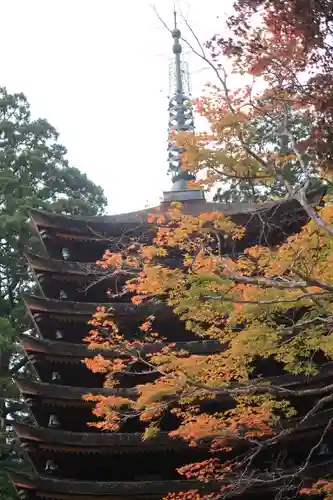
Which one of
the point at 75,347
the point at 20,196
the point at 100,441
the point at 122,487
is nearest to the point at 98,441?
the point at 100,441

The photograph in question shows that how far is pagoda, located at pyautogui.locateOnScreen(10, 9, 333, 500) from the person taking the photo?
1149 cm

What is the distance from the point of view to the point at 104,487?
1123 cm

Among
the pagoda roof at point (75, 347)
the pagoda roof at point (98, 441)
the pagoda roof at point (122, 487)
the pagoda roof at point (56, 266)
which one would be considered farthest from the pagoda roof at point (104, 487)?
the pagoda roof at point (56, 266)

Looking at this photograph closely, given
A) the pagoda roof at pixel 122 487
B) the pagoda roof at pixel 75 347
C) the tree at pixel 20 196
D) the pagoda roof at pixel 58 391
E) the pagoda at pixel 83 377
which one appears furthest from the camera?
the tree at pixel 20 196

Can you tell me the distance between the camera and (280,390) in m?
6.27

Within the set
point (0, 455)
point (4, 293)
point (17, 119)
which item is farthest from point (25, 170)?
point (0, 455)

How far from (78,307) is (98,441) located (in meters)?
3.04

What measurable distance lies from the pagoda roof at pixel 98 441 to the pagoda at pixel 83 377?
0.02 metres

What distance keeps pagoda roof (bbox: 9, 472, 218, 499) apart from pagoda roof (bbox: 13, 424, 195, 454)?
652 millimetres

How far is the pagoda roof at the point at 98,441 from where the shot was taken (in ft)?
38.3

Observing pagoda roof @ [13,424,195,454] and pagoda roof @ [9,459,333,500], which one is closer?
pagoda roof @ [9,459,333,500]

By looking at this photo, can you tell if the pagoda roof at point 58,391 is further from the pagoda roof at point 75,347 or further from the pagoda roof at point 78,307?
the pagoda roof at point 78,307

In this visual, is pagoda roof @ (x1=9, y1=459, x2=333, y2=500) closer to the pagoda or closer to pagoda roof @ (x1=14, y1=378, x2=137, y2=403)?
the pagoda

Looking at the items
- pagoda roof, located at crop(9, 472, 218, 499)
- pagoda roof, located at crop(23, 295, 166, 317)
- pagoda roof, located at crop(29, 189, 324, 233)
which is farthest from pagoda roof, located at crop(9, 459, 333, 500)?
pagoda roof, located at crop(29, 189, 324, 233)
